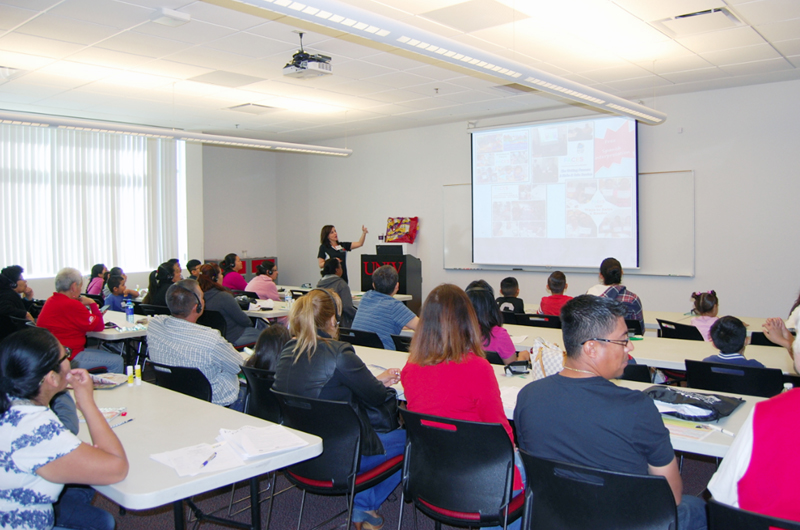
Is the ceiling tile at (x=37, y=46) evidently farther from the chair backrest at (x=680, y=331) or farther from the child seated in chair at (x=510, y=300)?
the chair backrest at (x=680, y=331)

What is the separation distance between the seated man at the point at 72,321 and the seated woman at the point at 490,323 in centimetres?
312

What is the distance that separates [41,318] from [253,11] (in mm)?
3025

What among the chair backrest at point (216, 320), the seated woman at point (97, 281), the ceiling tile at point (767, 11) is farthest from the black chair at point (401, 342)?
the seated woman at point (97, 281)

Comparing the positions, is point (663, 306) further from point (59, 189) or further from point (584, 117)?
point (59, 189)

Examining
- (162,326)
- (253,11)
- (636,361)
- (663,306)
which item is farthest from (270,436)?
(663,306)

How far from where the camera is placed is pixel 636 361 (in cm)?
379

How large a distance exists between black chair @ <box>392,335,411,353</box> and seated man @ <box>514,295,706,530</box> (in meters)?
2.12

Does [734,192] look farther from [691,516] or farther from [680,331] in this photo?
[691,516]

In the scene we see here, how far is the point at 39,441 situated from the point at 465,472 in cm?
147

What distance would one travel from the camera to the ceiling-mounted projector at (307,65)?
17.7ft

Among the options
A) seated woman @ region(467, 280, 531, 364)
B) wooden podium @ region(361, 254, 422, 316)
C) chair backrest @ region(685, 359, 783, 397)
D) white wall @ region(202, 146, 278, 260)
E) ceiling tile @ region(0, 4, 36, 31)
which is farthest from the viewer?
white wall @ region(202, 146, 278, 260)

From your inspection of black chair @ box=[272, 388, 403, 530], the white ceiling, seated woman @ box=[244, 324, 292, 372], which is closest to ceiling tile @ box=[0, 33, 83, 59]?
the white ceiling

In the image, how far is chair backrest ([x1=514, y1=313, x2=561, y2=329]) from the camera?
5.18 m

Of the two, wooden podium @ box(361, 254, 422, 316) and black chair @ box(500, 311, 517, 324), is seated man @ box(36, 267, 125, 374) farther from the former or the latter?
wooden podium @ box(361, 254, 422, 316)
